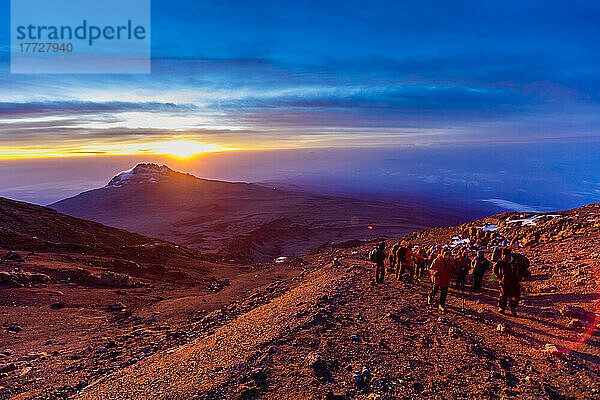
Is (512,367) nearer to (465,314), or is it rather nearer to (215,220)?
(465,314)

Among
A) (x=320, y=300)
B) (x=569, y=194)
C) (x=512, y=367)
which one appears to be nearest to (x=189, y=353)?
(x=320, y=300)

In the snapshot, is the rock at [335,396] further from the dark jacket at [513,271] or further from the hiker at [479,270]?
the hiker at [479,270]

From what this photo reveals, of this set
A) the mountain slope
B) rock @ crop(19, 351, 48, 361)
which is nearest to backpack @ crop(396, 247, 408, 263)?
rock @ crop(19, 351, 48, 361)

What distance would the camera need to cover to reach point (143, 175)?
10812 cm

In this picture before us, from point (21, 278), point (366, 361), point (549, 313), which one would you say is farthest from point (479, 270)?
point (21, 278)

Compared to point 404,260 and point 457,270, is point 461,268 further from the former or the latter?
point 404,260

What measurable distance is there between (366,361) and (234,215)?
237 ft

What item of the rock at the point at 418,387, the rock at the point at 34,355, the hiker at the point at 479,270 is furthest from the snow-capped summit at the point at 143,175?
the rock at the point at 418,387

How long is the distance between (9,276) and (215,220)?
59760 millimetres

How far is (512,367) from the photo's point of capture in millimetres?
4996

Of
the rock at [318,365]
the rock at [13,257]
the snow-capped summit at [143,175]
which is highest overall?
the snow-capped summit at [143,175]

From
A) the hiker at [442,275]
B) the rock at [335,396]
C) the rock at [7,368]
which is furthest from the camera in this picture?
the hiker at [442,275]

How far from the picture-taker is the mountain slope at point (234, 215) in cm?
5406

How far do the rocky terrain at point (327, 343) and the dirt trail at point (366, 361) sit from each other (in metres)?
0.03
